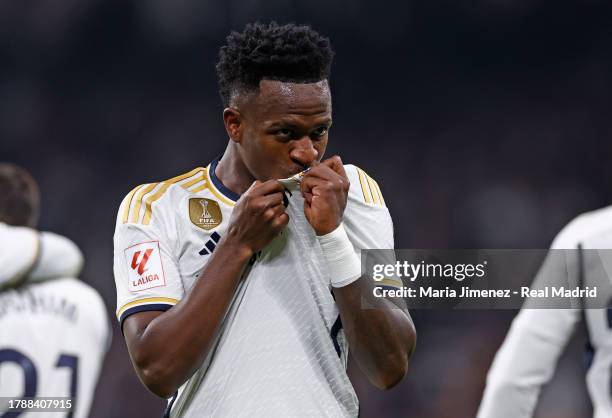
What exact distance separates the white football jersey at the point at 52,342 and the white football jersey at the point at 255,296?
1.27m

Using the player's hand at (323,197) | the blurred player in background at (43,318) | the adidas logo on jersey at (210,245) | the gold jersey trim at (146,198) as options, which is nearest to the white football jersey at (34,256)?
the blurred player in background at (43,318)

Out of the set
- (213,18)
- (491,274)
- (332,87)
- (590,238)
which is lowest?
(491,274)

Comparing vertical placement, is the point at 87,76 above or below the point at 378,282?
above

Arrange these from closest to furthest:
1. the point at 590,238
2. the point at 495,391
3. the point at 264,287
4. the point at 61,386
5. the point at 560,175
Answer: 1. the point at 264,287
2. the point at 590,238
3. the point at 495,391
4. the point at 61,386
5. the point at 560,175

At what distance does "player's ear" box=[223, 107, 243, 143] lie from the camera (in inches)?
70.6

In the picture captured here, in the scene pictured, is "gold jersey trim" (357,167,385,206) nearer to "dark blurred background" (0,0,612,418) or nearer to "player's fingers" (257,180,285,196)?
"player's fingers" (257,180,285,196)

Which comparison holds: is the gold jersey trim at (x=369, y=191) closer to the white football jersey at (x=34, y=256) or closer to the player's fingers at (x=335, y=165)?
the player's fingers at (x=335, y=165)

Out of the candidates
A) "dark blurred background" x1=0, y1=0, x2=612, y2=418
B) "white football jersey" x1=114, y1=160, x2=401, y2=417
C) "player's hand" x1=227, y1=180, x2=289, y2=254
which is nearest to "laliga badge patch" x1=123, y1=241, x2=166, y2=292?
"white football jersey" x1=114, y1=160, x2=401, y2=417

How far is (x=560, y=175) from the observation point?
10.6 feet

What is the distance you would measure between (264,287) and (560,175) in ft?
5.95

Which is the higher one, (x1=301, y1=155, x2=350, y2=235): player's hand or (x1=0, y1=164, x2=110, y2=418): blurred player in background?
(x1=301, y1=155, x2=350, y2=235): player's hand

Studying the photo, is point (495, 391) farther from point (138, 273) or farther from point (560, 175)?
point (138, 273)

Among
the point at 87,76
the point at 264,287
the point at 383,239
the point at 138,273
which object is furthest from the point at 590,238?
the point at 87,76

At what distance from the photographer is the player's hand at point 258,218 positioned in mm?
1641
